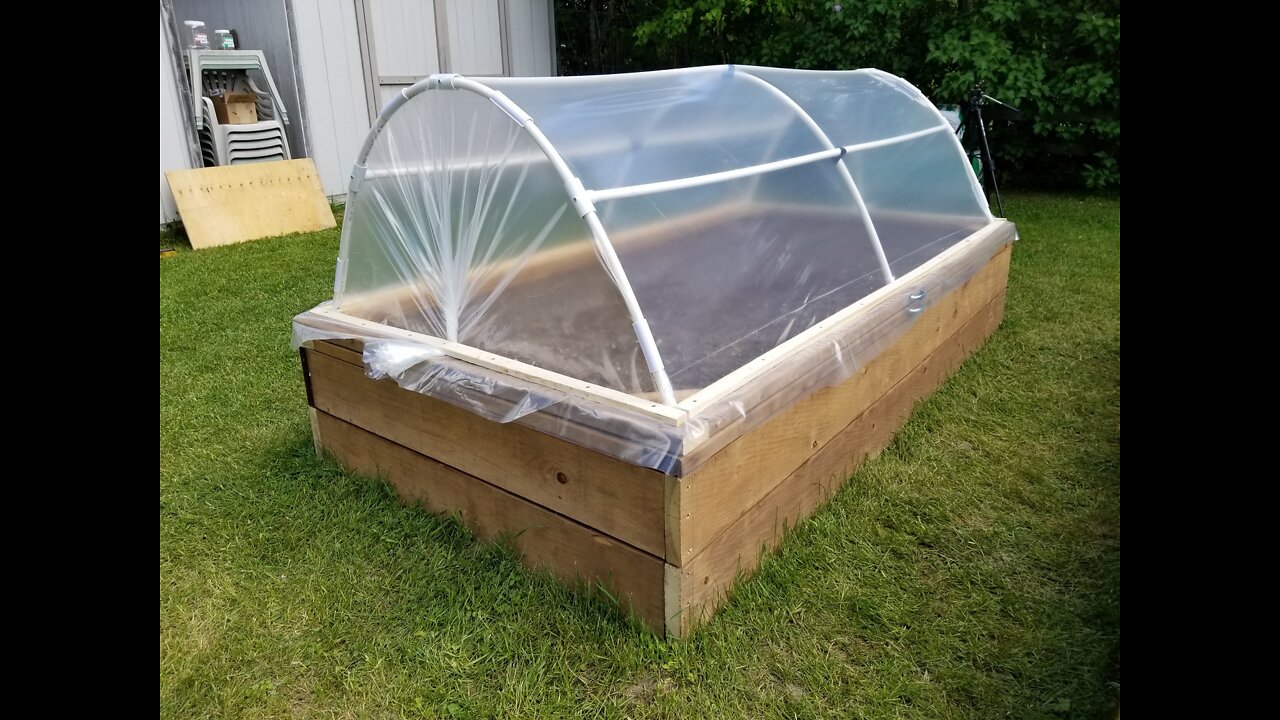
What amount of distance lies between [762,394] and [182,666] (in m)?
1.50

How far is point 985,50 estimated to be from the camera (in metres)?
6.91

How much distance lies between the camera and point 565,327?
202 cm

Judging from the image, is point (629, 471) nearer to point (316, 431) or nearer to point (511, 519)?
point (511, 519)

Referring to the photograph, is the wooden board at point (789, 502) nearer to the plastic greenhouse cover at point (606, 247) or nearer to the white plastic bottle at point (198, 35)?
the plastic greenhouse cover at point (606, 247)

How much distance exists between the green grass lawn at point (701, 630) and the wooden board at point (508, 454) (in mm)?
225

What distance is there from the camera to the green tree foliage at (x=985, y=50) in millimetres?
6844

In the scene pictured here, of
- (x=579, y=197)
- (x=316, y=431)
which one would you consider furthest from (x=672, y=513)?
(x=316, y=431)

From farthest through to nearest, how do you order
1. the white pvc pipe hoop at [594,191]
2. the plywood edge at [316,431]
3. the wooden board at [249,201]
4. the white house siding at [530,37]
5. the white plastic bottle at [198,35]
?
the white house siding at [530,37] < the white plastic bottle at [198,35] < the wooden board at [249,201] < the plywood edge at [316,431] < the white pvc pipe hoop at [594,191]

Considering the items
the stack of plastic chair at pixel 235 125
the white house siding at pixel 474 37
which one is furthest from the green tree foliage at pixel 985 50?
the stack of plastic chair at pixel 235 125

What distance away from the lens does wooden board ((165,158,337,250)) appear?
18.9ft

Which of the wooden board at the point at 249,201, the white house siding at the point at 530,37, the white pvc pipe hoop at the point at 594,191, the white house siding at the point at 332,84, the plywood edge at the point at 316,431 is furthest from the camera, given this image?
the white house siding at the point at 530,37

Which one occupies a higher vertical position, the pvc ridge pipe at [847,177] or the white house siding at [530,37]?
the white house siding at [530,37]

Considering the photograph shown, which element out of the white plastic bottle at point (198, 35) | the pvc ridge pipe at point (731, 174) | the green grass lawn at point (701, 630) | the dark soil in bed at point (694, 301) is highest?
the white plastic bottle at point (198, 35)

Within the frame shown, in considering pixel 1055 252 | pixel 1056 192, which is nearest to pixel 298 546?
pixel 1055 252
